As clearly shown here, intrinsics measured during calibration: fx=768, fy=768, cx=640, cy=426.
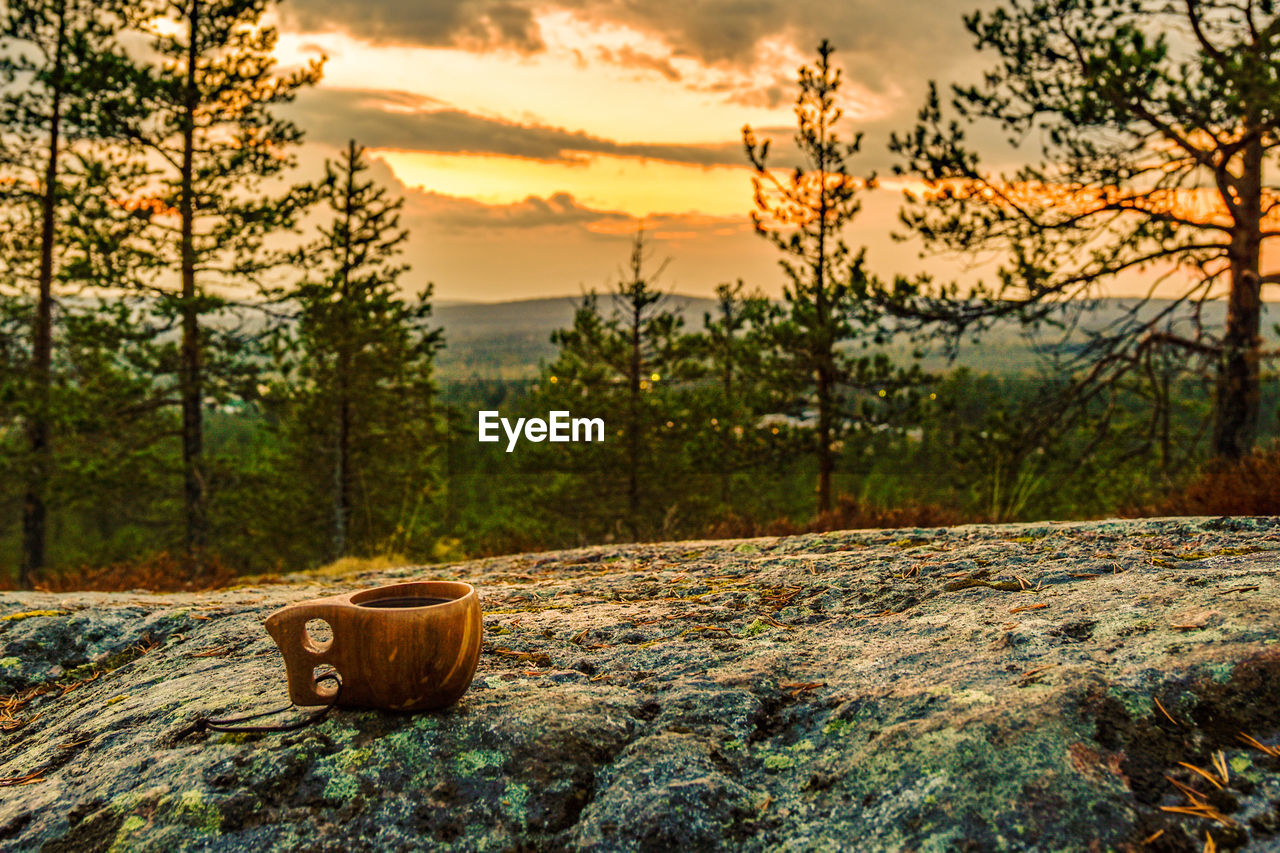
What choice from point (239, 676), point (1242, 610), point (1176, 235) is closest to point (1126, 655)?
point (1242, 610)

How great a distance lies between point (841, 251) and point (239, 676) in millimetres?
14905

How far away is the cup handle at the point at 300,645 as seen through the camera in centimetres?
186

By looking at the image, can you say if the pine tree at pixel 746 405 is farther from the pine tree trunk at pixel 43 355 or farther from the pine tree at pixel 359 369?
the pine tree trunk at pixel 43 355

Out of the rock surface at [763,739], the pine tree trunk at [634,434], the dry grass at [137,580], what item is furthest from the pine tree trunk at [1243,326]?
the pine tree trunk at [634,434]

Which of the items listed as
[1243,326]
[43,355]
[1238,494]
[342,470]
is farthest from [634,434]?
[1238,494]

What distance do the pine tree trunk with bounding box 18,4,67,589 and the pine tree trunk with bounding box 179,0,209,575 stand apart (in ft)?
7.01

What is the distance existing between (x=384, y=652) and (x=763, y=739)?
93cm

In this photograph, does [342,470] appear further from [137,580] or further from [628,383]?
[137,580]

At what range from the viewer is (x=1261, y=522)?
3295 mm

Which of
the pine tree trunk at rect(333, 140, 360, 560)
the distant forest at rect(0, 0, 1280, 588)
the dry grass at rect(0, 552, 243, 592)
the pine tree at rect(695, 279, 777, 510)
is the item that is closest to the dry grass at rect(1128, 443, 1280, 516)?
the distant forest at rect(0, 0, 1280, 588)

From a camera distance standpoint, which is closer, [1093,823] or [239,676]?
[1093,823]

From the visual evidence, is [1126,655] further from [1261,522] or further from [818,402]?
[818,402]

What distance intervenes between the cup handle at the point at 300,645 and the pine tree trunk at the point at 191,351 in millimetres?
13421

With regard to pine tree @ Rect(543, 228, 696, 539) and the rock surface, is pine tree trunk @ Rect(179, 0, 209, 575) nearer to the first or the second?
pine tree @ Rect(543, 228, 696, 539)
